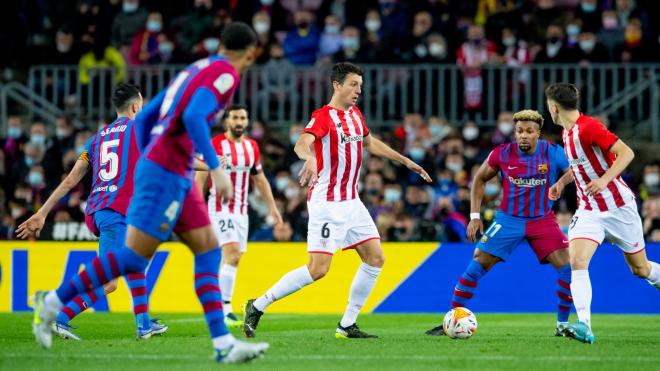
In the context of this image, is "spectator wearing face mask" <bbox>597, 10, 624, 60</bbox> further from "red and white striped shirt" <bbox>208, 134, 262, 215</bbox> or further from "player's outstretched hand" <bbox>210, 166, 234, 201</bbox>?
"player's outstretched hand" <bbox>210, 166, 234, 201</bbox>

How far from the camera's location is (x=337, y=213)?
36.9 ft

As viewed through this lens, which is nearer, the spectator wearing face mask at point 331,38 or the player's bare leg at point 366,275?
the player's bare leg at point 366,275

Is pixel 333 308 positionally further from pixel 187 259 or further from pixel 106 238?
pixel 106 238

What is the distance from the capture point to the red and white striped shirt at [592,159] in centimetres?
1062

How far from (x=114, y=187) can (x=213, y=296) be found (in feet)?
10.0

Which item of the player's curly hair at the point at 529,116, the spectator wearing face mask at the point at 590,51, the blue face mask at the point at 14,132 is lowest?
the blue face mask at the point at 14,132

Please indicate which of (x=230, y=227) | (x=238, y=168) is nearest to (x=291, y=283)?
(x=230, y=227)

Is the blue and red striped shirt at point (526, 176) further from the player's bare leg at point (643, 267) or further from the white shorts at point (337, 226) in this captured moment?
the white shorts at point (337, 226)

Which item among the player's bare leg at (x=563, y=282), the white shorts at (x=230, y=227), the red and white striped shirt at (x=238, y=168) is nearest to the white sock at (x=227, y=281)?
the white shorts at (x=230, y=227)

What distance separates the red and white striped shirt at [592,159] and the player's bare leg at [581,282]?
414 millimetres

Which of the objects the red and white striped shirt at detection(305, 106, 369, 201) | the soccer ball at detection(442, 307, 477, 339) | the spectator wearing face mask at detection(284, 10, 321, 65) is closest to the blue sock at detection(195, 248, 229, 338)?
the red and white striped shirt at detection(305, 106, 369, 201)

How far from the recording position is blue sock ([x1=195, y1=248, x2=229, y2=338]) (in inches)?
327

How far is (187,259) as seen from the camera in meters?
17.2

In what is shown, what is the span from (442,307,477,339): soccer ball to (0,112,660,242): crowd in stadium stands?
630cm
